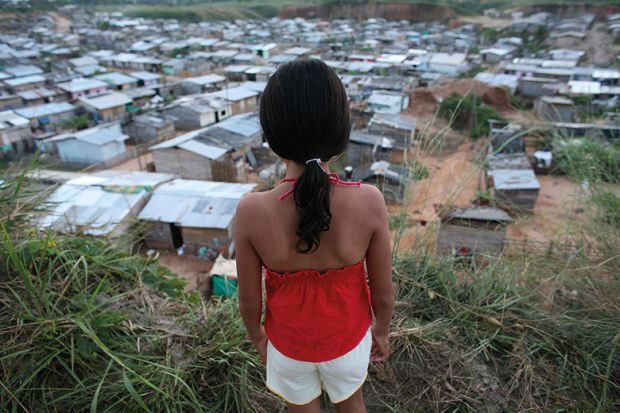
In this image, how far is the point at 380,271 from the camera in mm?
1260

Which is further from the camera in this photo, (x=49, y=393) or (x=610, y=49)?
(x=610, y=49)

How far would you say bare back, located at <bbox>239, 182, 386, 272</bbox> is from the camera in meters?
1.05

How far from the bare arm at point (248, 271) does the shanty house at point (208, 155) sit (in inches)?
489

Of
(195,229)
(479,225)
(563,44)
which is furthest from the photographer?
(563,44)

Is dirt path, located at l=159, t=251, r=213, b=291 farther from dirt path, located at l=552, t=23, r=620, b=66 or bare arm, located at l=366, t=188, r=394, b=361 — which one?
dirt path, located at l=552, t=23, r=620, b=66

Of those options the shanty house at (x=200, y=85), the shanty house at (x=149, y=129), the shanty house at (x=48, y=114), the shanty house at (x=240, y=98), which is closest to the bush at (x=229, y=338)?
the shanty house at (x=149, y=129)

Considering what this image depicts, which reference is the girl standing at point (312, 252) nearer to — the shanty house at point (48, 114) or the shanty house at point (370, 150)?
the shanty house at point (370, 150)

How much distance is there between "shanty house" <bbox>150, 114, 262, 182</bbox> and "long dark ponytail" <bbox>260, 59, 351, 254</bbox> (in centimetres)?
1272

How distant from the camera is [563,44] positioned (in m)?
32.3

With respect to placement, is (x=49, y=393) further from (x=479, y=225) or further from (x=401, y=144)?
(x=401, y=144)

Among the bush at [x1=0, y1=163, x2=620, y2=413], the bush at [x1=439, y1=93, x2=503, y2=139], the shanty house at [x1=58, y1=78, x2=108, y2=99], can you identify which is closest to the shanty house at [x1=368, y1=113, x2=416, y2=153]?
the bush at [x1=439, y1=93, x2=503, y2=139]

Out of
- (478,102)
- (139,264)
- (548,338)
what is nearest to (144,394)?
(139,264)

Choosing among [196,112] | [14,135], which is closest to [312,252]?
[196,112]

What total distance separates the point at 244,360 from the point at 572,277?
2103 millimetres
